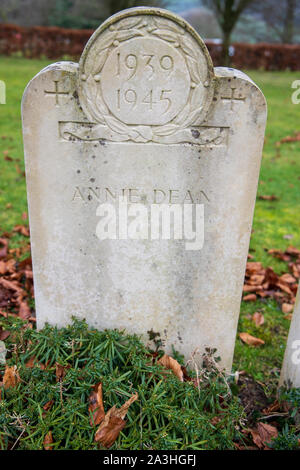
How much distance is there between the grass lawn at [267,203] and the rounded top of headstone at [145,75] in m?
1.97

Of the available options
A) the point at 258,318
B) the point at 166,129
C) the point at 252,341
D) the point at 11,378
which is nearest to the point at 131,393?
the point at 11,378

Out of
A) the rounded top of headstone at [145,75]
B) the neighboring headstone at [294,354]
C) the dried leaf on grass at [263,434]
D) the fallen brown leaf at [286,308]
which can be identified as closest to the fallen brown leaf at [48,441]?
the dried leaf on grass at [263,434]

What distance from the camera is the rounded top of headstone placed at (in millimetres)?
2045

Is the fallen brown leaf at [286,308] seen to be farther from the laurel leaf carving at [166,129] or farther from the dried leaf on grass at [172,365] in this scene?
the laurel leaf carving at [166,129]

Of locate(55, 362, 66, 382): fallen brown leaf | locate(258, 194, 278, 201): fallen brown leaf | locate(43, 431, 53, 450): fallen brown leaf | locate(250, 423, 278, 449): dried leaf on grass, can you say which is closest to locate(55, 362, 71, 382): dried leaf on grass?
locate(55, 362, 66, 382): fallen brown leaf

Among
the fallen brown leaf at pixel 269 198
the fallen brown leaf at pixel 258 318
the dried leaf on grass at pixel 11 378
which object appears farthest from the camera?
the fallen brown leaf at pixel 269 198

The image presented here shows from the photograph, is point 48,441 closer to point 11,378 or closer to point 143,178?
point 11,378

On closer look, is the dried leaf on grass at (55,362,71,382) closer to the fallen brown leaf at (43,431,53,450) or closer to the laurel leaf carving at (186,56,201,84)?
the fallen brown leaf at (43,431,53,450)

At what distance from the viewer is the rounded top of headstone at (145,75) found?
6.71 feet

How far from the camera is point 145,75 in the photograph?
213 centimetres

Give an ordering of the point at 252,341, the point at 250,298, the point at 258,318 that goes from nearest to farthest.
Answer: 1. the point at 252,341
2. the point at 258,318
3. the point at 250,298

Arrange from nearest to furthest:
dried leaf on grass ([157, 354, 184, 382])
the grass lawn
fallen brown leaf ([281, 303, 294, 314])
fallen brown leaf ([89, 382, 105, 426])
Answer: fallen brown leaf ([89, 382, 105, 426]), dried leaf on grass ([157, 354, 184, 382]), the grass lawn, fallen brown leaf ([281, 303, 294, 314])

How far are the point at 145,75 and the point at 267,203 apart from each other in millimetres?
4242
